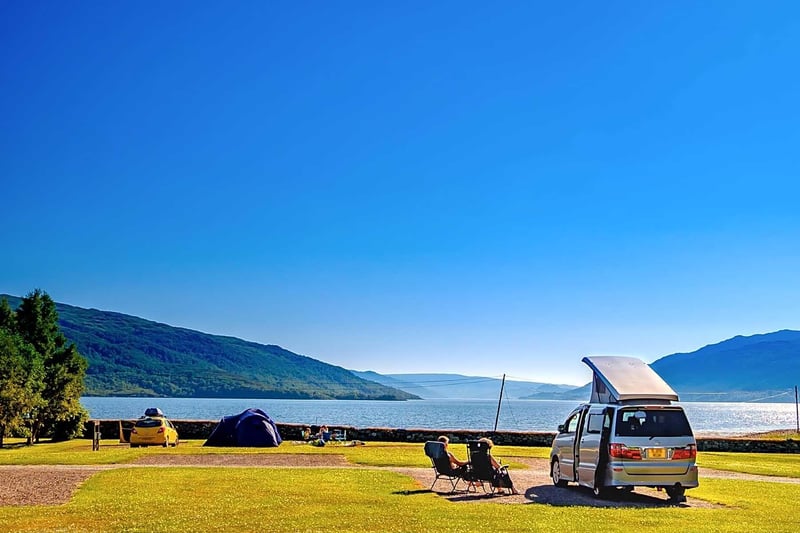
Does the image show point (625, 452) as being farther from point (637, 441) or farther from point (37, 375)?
point (37, 375)

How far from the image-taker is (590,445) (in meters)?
16.6

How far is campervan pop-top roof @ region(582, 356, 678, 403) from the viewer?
53.7 ft

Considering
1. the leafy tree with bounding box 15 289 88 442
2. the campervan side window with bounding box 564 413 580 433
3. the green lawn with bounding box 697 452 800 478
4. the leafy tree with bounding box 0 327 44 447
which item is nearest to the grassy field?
the campervan side window with bounding box 564 413 580 433

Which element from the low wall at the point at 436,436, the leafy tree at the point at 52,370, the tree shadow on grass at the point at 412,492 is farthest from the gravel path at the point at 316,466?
the leafy tree at the point at 52,370

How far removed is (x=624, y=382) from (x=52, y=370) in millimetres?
30814

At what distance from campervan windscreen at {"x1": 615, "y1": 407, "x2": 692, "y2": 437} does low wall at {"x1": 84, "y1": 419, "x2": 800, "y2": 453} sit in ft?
71.3

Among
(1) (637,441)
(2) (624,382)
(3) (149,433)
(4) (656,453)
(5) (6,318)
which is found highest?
(5) (6,318)

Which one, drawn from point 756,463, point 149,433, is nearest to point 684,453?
point 756,463

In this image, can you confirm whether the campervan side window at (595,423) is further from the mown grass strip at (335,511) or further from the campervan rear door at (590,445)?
the mown grass strip at (335,511)

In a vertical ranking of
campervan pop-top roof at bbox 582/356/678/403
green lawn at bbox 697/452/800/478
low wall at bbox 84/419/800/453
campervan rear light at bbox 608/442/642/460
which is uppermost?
campervan pop-top roof at bbox 582/356/678/403

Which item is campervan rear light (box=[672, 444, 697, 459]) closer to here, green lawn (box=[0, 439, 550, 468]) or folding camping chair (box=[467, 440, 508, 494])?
folding camping chair (box=[467, 440, 508, 494])

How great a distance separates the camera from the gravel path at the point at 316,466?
15.6 m

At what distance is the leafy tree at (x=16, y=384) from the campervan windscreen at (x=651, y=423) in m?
27.6

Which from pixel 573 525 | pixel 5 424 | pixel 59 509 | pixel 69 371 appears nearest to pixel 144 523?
pixel 59 509
